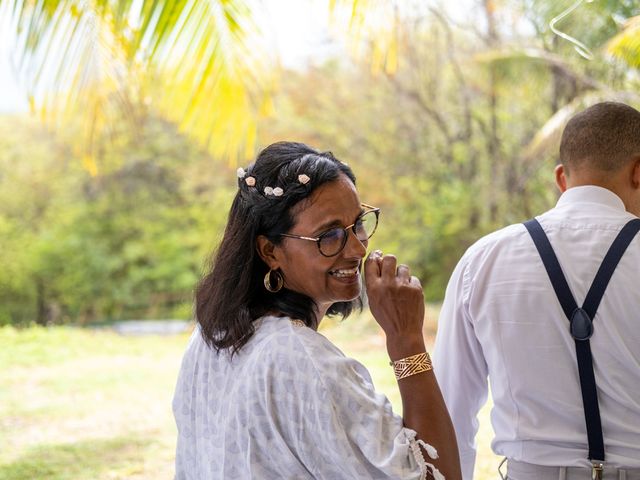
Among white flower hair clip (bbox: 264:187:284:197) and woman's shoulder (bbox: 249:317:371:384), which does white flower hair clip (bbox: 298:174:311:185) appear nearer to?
white flower hair clip (bbox: 264:187:284:197)

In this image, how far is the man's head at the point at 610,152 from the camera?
215 cm

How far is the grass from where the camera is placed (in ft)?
18.5

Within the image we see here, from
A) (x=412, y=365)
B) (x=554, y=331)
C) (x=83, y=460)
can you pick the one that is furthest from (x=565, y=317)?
(x=83, y=460)

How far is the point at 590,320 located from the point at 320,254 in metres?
0.72

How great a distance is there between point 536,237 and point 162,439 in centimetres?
494

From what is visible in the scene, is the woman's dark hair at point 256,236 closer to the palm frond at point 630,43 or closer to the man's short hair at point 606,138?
the man's short hair at point 606,138

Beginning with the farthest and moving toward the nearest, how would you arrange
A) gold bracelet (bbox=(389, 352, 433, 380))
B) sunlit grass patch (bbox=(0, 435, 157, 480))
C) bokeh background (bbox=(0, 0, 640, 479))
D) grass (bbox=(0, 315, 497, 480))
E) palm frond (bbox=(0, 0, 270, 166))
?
1. bokeh background (bbox=(0, 0, 640, 479))
2. grass (bbox=(0, 315, 497, 480))
3. sunlit grass patch (bbox=(0, 435, 157, 480))
4. palm frond (bbox=(0, 0, 270, 166))
5. gold bracelet (bbox=(389, 352, 433, 380))

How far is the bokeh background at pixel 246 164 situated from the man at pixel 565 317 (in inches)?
166

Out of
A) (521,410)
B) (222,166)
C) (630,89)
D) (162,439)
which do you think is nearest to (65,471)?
(162,439)

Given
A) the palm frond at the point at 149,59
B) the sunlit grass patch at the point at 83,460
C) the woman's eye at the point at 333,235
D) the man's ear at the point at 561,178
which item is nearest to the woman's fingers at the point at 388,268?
the woman's eye at the point at 333,235

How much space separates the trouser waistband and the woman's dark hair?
0.75m

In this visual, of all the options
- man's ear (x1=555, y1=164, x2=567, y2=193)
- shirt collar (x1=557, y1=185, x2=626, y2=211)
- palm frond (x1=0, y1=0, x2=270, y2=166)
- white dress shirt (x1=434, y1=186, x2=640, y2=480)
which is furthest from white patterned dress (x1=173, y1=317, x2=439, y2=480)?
palm frond (x1=0, y1=0, x2=270, y2=166)

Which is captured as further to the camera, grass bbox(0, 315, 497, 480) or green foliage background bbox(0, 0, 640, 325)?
green foliage background bbox(0, 0, 640, 325)

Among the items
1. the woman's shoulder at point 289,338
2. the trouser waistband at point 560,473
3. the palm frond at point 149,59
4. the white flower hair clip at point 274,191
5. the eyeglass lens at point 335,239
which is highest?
the palm frond at point 149,59
